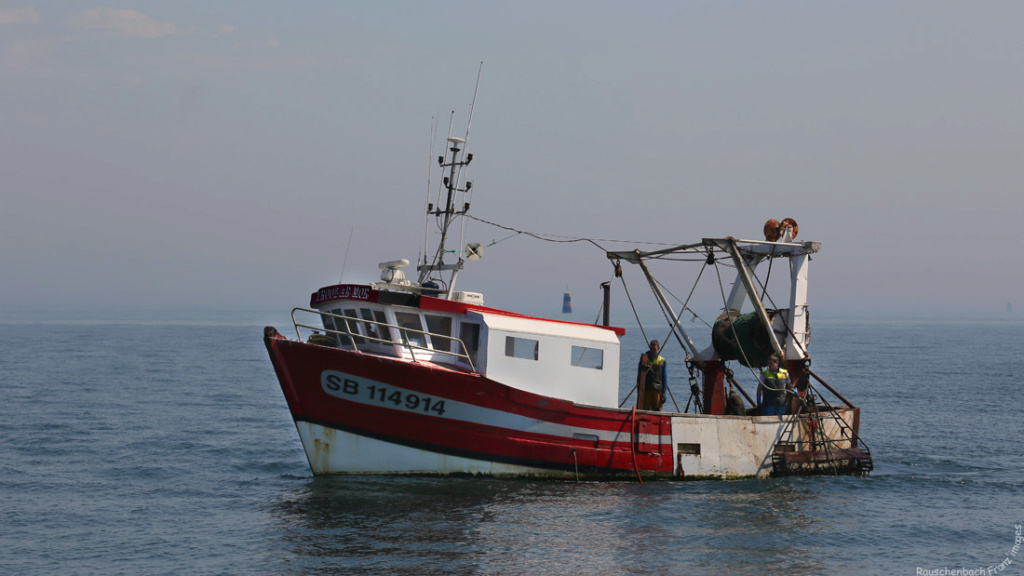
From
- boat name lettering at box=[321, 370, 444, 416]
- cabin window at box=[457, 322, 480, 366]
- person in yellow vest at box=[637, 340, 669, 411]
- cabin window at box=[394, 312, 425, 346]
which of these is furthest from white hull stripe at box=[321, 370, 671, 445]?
person in yellow vest at box=[637, 340, 669, 411]

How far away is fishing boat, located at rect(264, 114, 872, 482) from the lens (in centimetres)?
1844

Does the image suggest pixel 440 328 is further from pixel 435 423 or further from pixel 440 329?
pixel 435 423

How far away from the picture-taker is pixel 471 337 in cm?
1942

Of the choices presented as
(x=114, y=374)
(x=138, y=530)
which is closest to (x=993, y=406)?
(x=138, y=530)

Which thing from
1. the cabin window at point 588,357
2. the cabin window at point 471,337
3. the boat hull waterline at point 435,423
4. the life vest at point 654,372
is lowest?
the boat hull waterline at point 435,423

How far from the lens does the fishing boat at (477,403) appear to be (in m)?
18.4

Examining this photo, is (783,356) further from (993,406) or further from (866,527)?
(993,406)

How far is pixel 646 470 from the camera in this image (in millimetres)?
20156

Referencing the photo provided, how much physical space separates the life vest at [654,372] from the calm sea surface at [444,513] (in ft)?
8.41

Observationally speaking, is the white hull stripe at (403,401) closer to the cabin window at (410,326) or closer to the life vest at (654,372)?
the cabin window at (410,326)

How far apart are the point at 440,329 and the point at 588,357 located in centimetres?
339

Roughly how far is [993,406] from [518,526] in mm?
28632

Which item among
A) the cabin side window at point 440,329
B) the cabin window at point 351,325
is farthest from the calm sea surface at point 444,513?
the cabin window at point 351,325

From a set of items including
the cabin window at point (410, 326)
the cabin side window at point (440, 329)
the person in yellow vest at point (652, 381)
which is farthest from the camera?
the person in yellow vest at point (652, 381)
